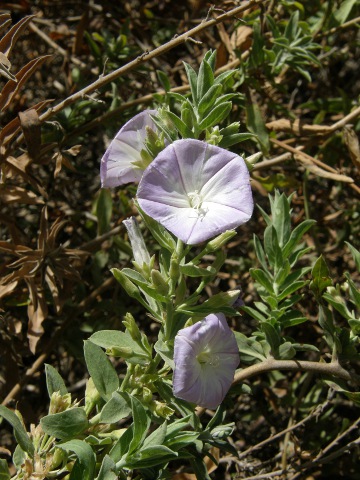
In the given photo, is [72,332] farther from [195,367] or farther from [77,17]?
[77,17]

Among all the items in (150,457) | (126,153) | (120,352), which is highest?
(126,153)

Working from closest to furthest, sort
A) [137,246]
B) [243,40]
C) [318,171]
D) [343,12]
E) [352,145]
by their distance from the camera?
[137,246]
[318,171]
[352,145]
[243,40]
[343,12]

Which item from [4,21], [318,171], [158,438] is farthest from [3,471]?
[318,171]

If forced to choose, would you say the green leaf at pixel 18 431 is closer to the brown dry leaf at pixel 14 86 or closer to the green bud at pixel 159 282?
the green bud at pixel 159 282

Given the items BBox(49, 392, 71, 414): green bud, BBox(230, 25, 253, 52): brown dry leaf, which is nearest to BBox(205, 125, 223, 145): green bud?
BBox(49, 392, 71, 414): green bud

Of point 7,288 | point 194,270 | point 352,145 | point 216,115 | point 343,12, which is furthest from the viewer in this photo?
point 343,12

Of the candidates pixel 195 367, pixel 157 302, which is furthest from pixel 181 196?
pixel 195 367

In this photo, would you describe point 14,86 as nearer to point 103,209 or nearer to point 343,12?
point 103,209

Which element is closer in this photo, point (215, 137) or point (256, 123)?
point (215, 137)

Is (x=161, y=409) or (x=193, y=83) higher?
(x=193, y=83)
